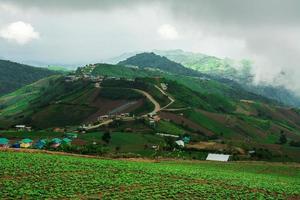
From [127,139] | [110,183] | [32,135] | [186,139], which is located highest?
[110,183]

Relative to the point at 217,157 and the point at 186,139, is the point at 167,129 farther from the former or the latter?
the point at 217,157

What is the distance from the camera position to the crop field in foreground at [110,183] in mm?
52562

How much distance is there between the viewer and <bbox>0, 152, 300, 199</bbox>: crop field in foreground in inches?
2069

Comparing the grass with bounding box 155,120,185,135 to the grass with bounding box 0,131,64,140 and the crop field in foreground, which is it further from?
the crop field in foreground

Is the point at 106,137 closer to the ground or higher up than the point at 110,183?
closer to the ground

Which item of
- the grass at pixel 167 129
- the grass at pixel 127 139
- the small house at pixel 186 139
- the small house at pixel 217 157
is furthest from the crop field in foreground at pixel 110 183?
the grass at pixel 167 129

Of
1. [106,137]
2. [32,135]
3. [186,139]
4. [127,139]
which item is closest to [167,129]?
[186,139]

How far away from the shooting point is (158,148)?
467 feet

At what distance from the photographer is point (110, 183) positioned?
192ft

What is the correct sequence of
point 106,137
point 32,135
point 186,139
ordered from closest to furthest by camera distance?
point 106,137 < point 32,135 < point 186,139

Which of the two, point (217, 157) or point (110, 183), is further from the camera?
point (217, 157)

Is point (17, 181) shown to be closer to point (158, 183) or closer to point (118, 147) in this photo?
point (158, 183)

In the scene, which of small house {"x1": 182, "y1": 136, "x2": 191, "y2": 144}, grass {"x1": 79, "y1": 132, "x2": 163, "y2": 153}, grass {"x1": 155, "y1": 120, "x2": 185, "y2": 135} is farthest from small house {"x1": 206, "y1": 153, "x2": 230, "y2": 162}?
grass {"x1": 155, "y1": 120, "x2": 185, "y2": 135}

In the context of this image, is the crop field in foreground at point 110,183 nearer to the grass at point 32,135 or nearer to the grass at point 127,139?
the grass at point 127,139
